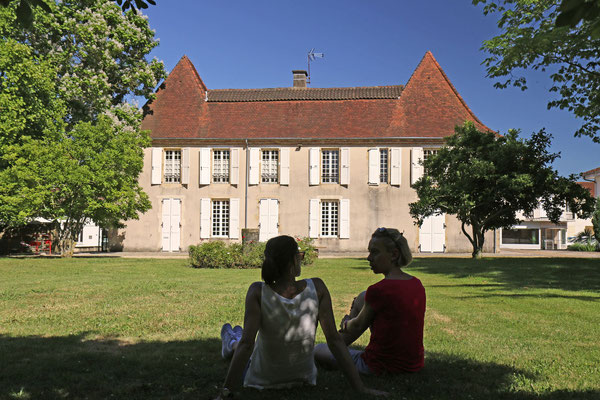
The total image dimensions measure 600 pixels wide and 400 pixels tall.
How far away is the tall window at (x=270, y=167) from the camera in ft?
96.4

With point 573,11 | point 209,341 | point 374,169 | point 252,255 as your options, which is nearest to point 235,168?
point 374,169

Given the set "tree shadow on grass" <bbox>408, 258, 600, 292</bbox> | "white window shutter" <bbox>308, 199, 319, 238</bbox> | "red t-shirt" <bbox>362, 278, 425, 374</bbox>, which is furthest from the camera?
"white window shutter" <bbox>308, 199, 319, 238</bbox>

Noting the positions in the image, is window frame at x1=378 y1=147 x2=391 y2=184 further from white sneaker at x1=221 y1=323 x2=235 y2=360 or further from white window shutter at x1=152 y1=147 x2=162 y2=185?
white sneaker at x1=221 y1=323 x2=235 y2=360

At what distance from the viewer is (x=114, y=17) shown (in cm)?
2666

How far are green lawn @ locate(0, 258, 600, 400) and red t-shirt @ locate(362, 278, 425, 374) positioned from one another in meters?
0.13

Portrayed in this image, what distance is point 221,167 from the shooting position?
97.1ft

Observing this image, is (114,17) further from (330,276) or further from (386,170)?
(330,276)

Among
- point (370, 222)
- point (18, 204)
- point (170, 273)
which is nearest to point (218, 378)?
point (170, 273)

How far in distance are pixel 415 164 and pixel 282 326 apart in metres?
25.5

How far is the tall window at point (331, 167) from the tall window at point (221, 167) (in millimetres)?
5421

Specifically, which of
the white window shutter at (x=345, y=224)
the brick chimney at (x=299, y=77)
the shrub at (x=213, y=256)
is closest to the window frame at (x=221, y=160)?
the white window shutter at (x=345, y=224)

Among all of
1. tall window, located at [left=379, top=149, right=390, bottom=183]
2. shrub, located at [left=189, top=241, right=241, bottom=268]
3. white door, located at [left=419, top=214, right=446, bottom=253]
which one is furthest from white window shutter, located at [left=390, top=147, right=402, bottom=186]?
shrub, located at [left=189, top=241, right=241, bottom=268]

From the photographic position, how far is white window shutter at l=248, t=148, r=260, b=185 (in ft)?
95.4

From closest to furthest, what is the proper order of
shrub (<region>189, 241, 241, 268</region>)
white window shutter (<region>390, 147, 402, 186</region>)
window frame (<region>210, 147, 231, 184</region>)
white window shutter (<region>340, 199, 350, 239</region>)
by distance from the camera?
shrub (<region>189, 241, 241, 268</region>) → white window shutter (<region>390, 147, 402, 186</region>) → white window shutter (<region>340, 199, 350, 239</region>) → window frame (<region>210, 147, 231, 184</region>)
